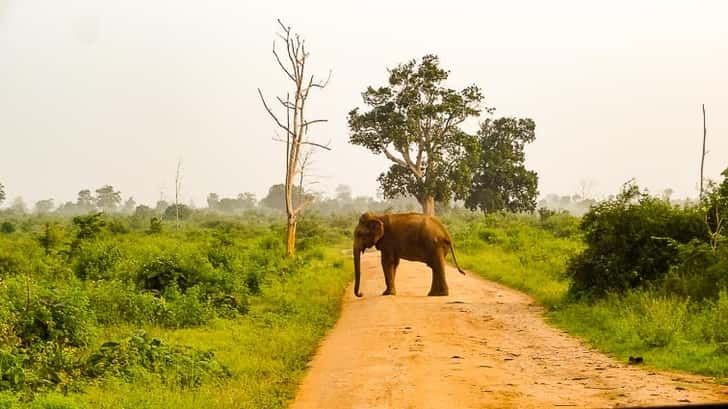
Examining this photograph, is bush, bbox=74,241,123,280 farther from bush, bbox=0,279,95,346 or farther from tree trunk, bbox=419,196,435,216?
tree trunk, bbox=419,196,435,216

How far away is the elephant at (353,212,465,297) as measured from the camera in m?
21.0

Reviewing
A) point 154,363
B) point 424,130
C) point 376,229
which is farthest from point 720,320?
point 424,130

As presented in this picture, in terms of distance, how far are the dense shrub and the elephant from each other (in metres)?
4.64

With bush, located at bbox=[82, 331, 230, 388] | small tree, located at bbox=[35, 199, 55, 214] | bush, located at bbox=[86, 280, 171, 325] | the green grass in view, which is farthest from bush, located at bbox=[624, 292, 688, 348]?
small tree, located at bbox=[35, 199, 55, 214]

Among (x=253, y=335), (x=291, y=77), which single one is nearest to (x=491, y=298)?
(x=253, y=335)

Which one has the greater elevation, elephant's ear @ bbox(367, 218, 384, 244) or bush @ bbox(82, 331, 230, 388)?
elephant's ear @ bbox(367, 218, 384, 244)

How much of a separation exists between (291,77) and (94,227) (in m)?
11.8

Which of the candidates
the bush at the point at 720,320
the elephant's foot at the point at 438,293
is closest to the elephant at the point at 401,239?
the elephant's foot at the point at 438,293

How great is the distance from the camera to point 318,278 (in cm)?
2314

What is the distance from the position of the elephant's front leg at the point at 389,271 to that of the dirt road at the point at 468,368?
3392 mm

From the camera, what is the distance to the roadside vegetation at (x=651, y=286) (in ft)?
37.8

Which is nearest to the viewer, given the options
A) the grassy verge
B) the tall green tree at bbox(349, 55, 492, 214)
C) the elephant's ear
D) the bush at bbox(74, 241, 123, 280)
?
the grassy verge

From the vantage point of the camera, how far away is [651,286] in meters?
15.1

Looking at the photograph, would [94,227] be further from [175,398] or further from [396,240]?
[175,398]
